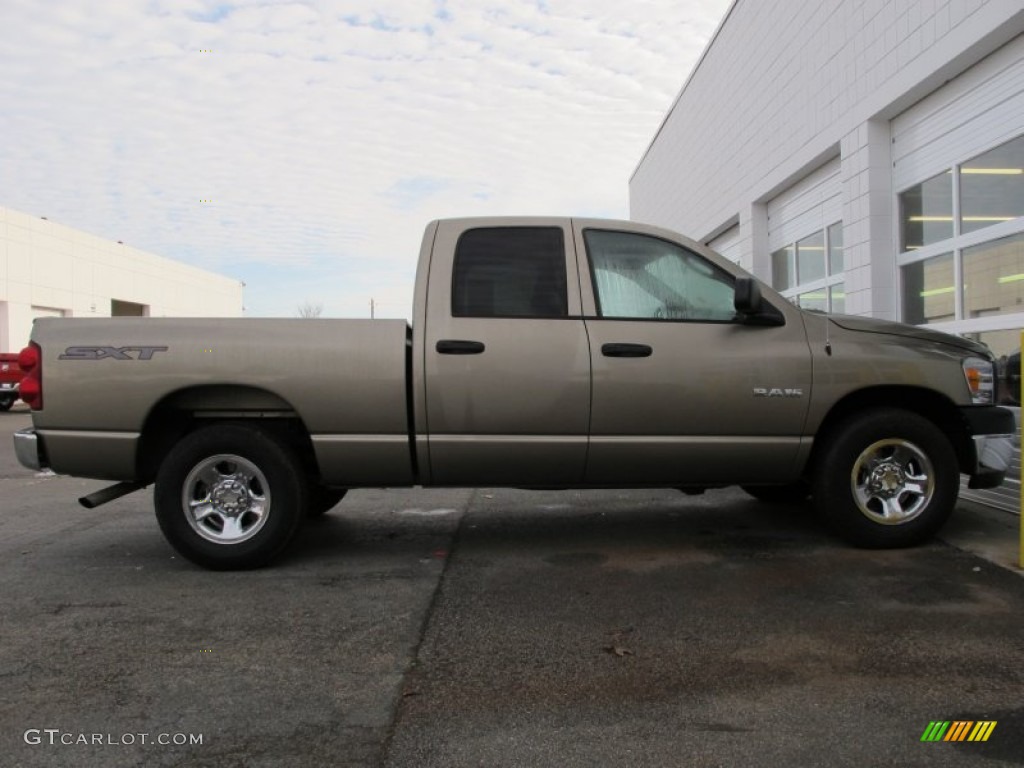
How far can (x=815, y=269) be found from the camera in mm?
10695

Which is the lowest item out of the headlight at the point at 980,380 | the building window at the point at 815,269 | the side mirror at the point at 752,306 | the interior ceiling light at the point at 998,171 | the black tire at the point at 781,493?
the black tire at the point at 781,493

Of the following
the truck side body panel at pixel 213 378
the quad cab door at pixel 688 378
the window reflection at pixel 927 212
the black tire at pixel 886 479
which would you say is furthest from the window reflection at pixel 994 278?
the truck side body panel at pixel 213 378

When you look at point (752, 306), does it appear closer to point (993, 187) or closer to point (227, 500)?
point (227, 500)

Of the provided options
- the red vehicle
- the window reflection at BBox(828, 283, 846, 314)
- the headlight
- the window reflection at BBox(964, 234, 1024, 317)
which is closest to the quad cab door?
the headlight

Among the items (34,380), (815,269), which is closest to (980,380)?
(34,380)

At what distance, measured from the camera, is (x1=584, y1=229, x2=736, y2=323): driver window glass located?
4602mm

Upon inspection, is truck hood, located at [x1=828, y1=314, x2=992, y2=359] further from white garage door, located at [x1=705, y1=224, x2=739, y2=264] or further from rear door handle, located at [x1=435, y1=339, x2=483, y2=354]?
white garage door, located at [x1=705, y1=224, x2=739, y2=264]

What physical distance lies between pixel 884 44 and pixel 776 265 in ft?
15.2

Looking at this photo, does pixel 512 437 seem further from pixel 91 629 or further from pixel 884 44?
pixel 884 44

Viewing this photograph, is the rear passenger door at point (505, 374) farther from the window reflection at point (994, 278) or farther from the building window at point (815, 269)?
the building window at point (815, 269)

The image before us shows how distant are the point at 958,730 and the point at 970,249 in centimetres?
590

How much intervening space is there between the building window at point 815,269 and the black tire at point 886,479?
5.03m

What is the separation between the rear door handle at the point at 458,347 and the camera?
4387mm

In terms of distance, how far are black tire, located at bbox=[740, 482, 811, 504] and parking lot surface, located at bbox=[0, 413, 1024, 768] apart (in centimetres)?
52
